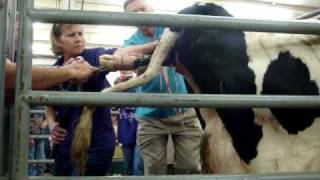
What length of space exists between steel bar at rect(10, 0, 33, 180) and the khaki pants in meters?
1.44

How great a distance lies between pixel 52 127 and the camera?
2072 mm

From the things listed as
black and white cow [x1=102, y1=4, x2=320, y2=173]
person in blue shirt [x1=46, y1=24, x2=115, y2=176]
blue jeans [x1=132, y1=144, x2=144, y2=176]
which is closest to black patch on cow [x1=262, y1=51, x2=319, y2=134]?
black and white cow [x1=102, y1=4, x2=320, y2=173]

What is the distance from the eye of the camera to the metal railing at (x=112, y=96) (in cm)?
112

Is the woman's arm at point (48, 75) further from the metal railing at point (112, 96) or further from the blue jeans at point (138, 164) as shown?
the blue jeans at point (138, 164)

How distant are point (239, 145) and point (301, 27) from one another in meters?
0.51

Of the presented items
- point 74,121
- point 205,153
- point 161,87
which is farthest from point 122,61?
point 161,87

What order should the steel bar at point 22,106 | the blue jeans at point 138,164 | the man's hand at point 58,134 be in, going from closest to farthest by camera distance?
the steel bar at point 22,106
the man's hand at point 58,134
the blue jeans at point 138,164

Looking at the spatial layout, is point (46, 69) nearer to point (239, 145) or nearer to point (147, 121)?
point (239, 145)

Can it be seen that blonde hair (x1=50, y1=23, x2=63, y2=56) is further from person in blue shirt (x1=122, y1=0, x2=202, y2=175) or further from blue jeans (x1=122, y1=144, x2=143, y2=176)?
blue jeans (x1=122, y1=144, x2=143, y2=176)

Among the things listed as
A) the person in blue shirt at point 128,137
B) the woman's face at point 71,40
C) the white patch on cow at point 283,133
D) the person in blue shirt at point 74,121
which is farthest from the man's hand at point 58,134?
the person in blue shirt at point 128,137

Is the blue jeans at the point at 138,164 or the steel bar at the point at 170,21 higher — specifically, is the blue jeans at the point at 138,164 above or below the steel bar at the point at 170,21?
below

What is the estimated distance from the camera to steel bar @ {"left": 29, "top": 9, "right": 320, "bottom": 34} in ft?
3.79

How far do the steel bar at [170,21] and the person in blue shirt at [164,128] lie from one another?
1.20 metres

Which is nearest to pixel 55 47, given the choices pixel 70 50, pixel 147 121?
pixel 70 50
